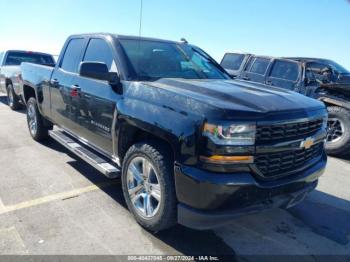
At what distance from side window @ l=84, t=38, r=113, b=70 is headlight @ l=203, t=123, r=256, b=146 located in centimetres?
181

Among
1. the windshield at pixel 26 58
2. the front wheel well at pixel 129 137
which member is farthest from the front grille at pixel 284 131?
the windshield at pixel 26 58

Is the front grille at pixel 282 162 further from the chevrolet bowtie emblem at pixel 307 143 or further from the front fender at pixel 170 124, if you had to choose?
the front fender at pixel 170 124

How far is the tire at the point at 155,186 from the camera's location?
291 cm

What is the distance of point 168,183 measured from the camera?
2893mm

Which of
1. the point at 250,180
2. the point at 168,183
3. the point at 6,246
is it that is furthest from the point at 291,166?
the point at 6,246

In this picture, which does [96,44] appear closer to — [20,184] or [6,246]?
[20,184]

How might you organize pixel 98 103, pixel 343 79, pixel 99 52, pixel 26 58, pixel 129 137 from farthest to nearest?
1. pixel 26 58
2. pixel 343 79
3. pixel 99 52
4. pixel 98 103
5. pixel 129 137

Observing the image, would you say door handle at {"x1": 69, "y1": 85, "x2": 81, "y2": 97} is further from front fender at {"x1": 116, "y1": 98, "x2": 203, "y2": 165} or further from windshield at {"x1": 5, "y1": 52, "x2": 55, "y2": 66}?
windshield at {"x1": 5, "y1": 52, "x2": 55, "y2": 66}

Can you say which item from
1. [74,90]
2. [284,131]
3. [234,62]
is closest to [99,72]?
[74,90]

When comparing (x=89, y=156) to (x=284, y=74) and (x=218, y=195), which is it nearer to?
(x=218, y=195)

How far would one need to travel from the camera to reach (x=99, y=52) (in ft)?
13.7

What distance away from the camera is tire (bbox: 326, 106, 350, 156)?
21.3 ft

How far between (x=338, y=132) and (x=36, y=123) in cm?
584

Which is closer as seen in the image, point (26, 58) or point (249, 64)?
point (249, 64)
